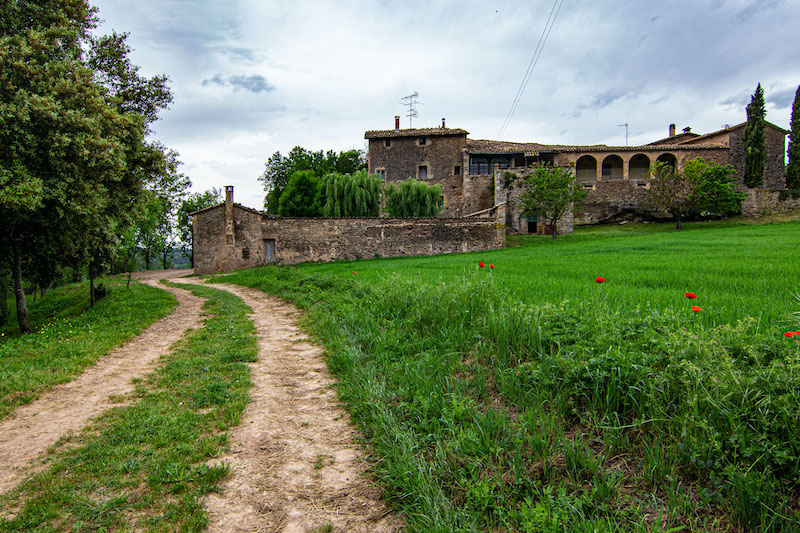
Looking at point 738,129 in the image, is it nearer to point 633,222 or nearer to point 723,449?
point 633,222

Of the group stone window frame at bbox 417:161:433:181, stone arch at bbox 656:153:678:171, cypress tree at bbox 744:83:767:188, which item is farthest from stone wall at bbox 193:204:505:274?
cypress tree at bbox 744:83:767:188

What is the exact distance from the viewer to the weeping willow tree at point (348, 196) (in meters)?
31.0

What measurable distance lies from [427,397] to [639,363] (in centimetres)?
186

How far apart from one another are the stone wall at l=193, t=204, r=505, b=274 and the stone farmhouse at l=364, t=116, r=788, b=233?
12415 millimetres

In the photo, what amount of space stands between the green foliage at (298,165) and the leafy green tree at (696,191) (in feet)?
116

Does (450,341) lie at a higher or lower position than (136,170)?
lower

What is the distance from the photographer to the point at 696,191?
107ft

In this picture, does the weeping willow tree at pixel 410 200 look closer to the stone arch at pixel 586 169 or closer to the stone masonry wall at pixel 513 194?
the stone masonry wall at pixel 513 194

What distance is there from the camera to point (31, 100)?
7.67 meters

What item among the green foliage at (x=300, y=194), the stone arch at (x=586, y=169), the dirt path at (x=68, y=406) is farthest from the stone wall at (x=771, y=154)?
the dirt path at (x=68, y=406)

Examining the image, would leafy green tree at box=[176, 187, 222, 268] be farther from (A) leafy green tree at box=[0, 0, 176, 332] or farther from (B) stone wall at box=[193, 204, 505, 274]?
(A) leafy green tree at box=[0, 0, 176, 332]

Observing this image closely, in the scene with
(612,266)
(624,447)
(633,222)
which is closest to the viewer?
(624,447)

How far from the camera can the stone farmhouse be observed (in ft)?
127

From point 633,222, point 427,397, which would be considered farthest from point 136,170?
point 633,222
